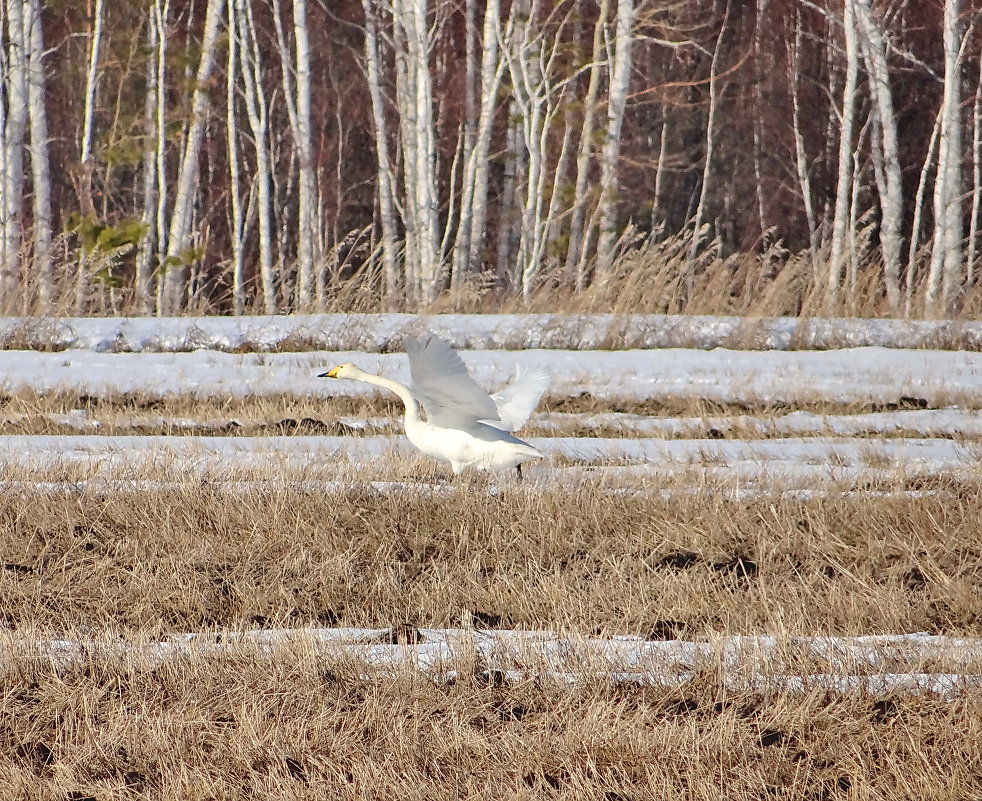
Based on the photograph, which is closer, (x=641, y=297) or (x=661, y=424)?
(x=661, y=424)

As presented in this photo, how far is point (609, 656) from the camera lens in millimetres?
3416

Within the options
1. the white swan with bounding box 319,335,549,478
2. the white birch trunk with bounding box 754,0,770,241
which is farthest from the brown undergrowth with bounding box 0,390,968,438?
the white birch trunk with bounding box 754,0,770,241

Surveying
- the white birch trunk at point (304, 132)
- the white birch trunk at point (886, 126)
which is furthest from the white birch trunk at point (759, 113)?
the white birch trunk at point (304, 132)

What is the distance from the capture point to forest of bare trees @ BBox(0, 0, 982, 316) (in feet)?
39.1

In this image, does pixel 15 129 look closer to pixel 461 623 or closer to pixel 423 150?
pixel 423 150

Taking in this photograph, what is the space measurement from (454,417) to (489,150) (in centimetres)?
1933

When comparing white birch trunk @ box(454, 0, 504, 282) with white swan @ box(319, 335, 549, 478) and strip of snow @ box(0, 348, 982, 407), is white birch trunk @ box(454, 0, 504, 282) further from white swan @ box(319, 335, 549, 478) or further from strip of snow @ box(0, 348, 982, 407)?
white swan @ box(319, 335, 549, 478)

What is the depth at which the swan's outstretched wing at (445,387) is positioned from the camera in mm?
5336

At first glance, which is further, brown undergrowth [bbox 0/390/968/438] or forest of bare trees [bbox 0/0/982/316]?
forest of bare trees [bbox 0/0/982/316]

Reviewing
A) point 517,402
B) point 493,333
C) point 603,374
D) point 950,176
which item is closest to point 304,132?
point 493,333

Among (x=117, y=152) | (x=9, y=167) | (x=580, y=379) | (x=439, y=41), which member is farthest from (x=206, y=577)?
(x=439, y=41)

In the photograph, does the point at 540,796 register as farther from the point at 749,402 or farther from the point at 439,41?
the point at 439,41

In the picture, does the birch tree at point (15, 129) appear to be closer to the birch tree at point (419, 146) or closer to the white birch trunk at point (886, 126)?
the birch tree at point (419, 146)

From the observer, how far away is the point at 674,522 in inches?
191
